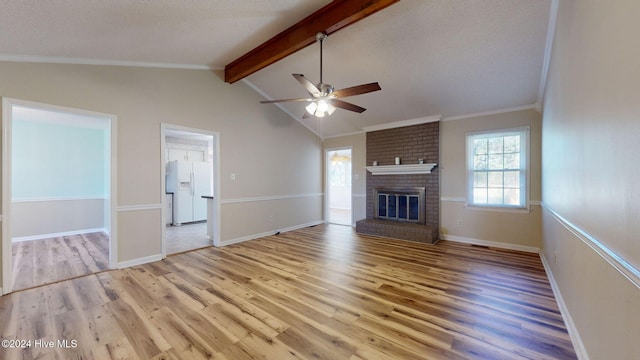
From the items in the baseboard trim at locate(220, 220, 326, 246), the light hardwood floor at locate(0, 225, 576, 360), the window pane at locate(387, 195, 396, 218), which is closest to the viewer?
the light hardwood floor at locate(0, 225, 576, 360)

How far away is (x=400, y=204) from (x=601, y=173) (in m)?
4.21

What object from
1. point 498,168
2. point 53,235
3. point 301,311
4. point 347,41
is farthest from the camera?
point 53,235

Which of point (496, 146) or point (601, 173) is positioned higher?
point (496, 146)

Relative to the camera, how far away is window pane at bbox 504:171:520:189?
4266 millimetres

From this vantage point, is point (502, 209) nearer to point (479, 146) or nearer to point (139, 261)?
point (479, 146)

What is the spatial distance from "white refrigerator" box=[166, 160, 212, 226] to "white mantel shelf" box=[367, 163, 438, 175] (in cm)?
465

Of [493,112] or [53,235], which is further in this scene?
[53,235]

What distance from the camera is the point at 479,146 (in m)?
4.62

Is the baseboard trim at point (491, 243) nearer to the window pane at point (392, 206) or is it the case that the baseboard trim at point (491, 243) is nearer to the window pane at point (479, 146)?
the window pane at point (392, 206)

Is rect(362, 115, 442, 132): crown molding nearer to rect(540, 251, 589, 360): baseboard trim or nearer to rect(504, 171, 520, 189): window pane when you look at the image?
rect(504, 171, 520, 189): window pane

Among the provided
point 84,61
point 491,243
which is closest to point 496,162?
point 491,243

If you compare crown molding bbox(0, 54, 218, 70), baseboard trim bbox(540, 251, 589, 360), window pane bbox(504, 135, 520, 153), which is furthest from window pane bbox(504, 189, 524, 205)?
crown molding bbox(0, 54, 218, 70)

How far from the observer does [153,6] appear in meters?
2.41

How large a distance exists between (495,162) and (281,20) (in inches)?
167
